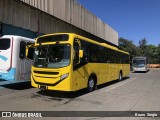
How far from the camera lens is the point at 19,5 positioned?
59.5 ft

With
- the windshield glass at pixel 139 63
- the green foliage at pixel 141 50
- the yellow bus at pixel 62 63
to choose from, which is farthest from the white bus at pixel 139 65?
the green foliage at pixel 141 50

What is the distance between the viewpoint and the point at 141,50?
304 ft

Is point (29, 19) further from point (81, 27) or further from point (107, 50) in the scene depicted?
point (81, 27)

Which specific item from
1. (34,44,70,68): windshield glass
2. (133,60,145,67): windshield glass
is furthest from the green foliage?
(34,44,70,68): windshield glass

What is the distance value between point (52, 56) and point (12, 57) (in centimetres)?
288

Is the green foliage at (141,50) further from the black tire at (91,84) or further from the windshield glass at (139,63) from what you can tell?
the black tire at (91,84)

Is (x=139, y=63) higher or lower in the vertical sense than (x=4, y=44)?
lower

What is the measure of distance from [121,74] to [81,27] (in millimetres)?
11080

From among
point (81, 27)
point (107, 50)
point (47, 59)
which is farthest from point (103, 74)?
point (81, 27)

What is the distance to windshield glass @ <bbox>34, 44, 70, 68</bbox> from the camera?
984cm

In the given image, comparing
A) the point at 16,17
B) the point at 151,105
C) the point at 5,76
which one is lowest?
the point at 151,105

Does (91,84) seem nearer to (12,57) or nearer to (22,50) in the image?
(22,50)

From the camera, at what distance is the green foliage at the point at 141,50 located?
7450 centimetres

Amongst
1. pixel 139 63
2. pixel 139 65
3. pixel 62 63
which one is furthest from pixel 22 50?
pixel 139 63
